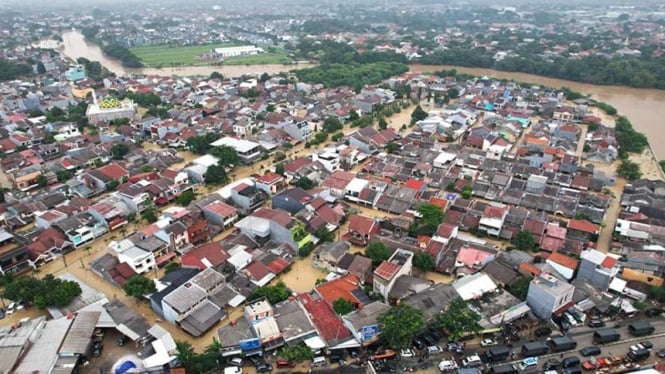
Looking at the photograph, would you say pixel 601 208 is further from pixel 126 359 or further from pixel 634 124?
pixel 126 359

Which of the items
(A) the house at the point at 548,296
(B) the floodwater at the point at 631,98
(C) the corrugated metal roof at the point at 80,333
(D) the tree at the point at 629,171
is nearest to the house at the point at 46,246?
(C) the corrugated metal roof at the point at 80,333

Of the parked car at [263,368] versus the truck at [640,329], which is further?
the truck at [640,329]

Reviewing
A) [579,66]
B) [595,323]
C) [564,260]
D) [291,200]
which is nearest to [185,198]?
[291,200]

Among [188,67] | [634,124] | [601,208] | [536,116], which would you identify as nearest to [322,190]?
[601,208]

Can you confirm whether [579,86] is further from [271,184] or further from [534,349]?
[534,349]

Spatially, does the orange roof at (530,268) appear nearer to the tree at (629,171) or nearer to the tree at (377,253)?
the tree at (377,253)

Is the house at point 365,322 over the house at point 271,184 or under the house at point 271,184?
over
